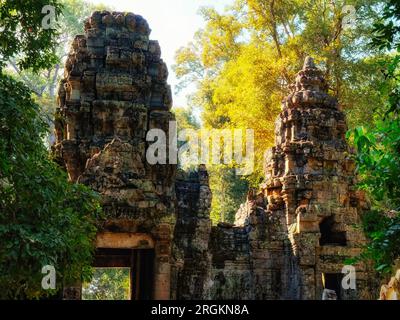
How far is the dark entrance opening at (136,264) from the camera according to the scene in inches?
450

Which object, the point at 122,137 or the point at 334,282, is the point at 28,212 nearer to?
the point at 122,137

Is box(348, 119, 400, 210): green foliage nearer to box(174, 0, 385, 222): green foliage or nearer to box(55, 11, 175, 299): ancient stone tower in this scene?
box(55, 11, 175, 299): ancient stone tower

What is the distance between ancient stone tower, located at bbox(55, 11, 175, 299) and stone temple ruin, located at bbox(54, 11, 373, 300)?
21 mm

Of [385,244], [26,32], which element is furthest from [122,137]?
[385,244]

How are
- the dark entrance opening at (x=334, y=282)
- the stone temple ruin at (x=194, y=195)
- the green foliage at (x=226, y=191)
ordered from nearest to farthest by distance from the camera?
1. the stone temple ruin at (x=194, y=195)
2. the dark entrance opening at (x=334, y=282)
3. the green foliage at (x=226, y=191)

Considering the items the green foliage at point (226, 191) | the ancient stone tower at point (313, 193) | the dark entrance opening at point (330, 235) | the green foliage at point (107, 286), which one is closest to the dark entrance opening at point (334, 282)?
the ancient stone tower at point (313, 193)

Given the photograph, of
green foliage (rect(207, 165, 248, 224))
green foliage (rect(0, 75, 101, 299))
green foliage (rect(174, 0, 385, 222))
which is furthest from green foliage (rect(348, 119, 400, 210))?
green foliage (rect(207, 165, 248, 224))

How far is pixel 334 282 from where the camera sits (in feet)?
44.0

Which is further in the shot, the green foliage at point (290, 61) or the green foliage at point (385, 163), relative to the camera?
the green foliage at point (290, 61)

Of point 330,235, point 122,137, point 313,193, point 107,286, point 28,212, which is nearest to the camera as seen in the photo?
Result: point 28,212

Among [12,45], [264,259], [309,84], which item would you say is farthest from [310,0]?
[12,45]

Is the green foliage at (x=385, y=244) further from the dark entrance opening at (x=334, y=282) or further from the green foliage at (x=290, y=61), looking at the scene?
the green foliage at (x=290, y=61)

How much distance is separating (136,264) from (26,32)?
5796 mm

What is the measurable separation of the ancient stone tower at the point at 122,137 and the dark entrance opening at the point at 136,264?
0.02m
